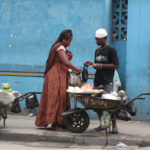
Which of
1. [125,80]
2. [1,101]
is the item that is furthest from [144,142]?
[125,80]

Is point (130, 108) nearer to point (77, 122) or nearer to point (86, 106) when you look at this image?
point (86, 106)

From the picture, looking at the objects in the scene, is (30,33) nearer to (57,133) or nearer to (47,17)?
(47,17)

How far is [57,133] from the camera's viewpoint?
7.55 meters

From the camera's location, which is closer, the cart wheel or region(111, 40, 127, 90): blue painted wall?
the cart wheel

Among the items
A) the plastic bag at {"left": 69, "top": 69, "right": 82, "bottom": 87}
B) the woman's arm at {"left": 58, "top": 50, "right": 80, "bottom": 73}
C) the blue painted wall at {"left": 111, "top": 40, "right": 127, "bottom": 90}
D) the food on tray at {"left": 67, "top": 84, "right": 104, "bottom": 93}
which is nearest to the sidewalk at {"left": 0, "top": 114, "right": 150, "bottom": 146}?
the food on tray at {"left": 67, "top": 84, "right": 104, "bottom": 93}

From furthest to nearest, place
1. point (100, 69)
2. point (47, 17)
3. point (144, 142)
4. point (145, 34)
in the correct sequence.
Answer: point (47, 17)
point (145, 34)
point (100, 69)
point (144, 142)

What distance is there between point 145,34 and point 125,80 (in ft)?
3.98

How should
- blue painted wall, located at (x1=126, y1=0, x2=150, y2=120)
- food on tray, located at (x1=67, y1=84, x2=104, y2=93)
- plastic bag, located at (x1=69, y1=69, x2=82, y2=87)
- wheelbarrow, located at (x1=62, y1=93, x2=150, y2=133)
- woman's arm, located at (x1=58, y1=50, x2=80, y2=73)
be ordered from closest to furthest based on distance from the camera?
wheelbarrow, located at (x1=62, y1=93, x2=150, y2=133) < food on tray, located at (x1=67, y1=84, x2=104, y2=93) < woman's arm, located at (x1=58, y1=50, x2=80, y2=73) < plastic bag, located at (x1=69, y1=69, x2=82, y2=87) < blue painted wall, located at (x1=126, y1=0, x2=150, y2=120)

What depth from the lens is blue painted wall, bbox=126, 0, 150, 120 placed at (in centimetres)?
1005

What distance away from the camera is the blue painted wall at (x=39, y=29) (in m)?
10.6

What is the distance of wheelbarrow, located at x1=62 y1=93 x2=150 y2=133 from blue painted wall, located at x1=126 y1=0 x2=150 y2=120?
2.83 m

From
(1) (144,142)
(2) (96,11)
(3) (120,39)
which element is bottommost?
(1) (144,142)

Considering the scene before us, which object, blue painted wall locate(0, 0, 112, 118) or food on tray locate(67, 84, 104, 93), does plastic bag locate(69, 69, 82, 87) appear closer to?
food on tray locate(67, 84, 104, 93)

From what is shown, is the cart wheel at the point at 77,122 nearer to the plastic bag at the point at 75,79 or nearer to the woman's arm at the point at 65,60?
the plastic bag at the point at 75,79
